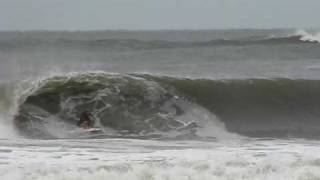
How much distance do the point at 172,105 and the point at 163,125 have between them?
4.88 ft

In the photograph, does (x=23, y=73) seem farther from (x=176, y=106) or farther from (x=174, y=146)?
(x=174, y=146)

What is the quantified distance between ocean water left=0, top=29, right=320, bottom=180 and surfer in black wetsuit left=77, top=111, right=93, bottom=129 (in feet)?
0.56

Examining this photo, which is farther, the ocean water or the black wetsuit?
the black wetsuit

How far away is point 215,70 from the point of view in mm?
23234

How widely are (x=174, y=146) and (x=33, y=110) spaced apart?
5.52 metres

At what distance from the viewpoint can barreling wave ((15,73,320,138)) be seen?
555 inches

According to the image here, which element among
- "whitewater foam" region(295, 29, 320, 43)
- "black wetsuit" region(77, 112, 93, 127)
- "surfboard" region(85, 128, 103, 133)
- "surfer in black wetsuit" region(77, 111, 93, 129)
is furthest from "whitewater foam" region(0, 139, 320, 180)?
"whitewater foam" region(295, 29, 320, 43)

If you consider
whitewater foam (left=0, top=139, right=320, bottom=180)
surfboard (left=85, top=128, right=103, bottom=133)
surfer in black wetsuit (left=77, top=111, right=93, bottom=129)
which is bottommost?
whitewater foam (left=0, top=139, right=320, bottom=180)

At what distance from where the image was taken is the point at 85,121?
44.3 ft

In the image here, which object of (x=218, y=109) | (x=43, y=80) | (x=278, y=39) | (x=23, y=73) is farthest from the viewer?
(x=278, y=39)

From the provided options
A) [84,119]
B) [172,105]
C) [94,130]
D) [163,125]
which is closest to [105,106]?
[172,105]

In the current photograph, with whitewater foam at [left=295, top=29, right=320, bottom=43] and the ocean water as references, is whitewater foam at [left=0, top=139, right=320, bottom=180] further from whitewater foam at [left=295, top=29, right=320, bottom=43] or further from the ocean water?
whitewater foam at [left=295, top=29, right=320, bottom=43]

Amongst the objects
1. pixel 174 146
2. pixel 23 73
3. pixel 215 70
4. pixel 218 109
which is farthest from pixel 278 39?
pixel 174 146

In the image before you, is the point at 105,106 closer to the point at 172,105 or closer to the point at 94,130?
the point at 172,105
